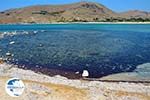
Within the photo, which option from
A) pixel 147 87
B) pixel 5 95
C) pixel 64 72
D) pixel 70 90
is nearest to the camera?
pixel 5 95

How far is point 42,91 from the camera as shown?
20.4 metres

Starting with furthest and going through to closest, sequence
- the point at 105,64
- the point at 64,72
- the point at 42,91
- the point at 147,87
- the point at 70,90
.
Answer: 1. the point at 105,64
2. the point at 64,72
3. the point at 147,87
4. the point at 70,90
5. the point at 42,91

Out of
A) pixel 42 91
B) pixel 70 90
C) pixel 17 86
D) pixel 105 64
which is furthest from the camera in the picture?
pixel 105 64

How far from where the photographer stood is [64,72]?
122 ft

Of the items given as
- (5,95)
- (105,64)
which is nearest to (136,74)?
(105,64)

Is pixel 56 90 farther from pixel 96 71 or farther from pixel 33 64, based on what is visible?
pixel 33 64

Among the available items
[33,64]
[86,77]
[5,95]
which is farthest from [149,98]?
[33,64]

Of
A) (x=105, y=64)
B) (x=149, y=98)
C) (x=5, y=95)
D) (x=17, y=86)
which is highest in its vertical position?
(x=17, y=86)

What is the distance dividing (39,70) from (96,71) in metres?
6.59

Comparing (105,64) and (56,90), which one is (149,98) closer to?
(56,90)

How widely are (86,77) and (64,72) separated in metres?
3.95

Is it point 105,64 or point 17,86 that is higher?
point 17,86

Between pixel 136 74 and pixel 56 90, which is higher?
pixel 56 90

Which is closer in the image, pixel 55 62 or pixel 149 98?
pixel 149 98
